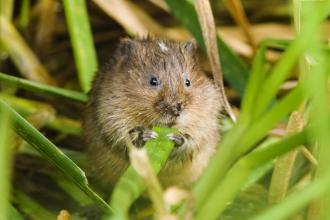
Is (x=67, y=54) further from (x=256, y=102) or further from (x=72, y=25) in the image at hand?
(x=256, y=102)

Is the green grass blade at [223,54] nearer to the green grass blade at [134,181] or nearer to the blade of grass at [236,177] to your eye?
the green grass blade at [134,181]

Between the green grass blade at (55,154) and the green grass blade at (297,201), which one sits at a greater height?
the green grass blade at (55,154)

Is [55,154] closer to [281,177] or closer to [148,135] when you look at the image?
[148,135]

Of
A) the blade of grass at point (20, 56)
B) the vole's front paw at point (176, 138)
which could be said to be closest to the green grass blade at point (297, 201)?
the vole's front paw at point (176, 138)

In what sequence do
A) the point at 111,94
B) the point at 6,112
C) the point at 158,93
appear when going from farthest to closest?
1. the point at 111,94
2. the point at 158,93
3. the point at 6,112

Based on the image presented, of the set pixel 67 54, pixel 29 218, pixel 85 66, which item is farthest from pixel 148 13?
pixel 29 218

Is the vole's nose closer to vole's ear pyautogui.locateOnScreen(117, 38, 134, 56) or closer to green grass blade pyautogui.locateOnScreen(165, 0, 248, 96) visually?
vole's ear pyautogui.locateOnScreen(117, 38, 134, 56)

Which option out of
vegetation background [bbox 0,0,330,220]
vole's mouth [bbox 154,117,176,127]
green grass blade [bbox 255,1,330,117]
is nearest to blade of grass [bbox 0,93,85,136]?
vegetation background [bbox 0,0,330,220]
